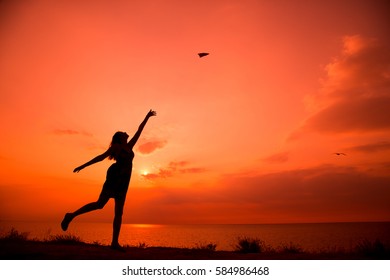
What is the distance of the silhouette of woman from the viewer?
751 centimetres

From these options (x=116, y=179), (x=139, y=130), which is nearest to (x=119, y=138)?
(x=139, y=130)

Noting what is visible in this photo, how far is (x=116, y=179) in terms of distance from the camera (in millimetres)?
7641

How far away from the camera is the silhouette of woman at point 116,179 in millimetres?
7508

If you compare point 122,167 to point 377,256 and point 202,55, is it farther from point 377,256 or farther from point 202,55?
point 377,256

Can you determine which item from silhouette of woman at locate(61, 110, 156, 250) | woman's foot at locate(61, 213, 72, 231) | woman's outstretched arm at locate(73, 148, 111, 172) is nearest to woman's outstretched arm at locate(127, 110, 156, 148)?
silhouette of woman at locate(61, 110, 156, 250)

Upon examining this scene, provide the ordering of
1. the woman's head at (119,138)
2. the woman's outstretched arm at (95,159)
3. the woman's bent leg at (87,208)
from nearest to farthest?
1. the woman's outstretched arm at (95,159)
2. the woman's bent leg at (87,208)
3. the woman's head at (119,138)

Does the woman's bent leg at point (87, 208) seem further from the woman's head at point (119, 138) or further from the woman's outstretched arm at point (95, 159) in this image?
the woman's head at point (119, 138)

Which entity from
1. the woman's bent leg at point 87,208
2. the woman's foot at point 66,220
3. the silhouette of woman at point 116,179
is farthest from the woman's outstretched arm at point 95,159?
the woman's foot at point 66,220

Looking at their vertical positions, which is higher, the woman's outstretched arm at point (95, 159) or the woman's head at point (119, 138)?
the woman's head at point (119, 138)

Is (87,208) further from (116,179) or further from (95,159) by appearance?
(95,159)
